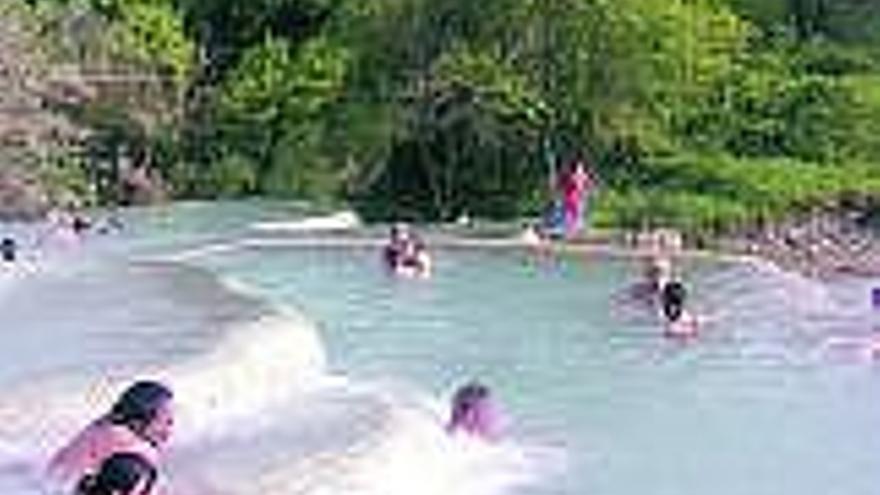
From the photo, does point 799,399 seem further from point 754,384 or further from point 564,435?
point 564,435

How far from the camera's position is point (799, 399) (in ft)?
82.2

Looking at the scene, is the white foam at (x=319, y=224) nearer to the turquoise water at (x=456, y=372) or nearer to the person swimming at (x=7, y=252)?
the turquoise water at (x=456, y=372)

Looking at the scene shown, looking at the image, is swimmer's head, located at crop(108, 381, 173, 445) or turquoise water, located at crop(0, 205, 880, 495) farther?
turquoise water, located at crop(0, 205, 880, 495)

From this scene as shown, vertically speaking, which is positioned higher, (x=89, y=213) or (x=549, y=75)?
(x=549, y=75)

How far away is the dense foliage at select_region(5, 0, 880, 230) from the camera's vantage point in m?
45.5

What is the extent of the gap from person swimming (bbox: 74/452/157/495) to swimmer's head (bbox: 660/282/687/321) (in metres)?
16.6

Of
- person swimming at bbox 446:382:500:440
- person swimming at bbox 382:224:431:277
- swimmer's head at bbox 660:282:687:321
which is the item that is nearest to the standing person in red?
person swimming at bbox 382:224:431:277

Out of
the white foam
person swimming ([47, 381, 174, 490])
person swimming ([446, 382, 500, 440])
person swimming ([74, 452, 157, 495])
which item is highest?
person swimming ([74, 452, 157, 495])

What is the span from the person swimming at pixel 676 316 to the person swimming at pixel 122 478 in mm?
16618

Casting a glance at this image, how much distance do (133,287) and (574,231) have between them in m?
11.9

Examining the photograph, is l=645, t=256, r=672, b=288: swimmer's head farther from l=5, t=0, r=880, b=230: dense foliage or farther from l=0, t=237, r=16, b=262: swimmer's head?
l=0, t=237, r=16, b=262: swimmer's head

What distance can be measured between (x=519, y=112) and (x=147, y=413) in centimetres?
3086

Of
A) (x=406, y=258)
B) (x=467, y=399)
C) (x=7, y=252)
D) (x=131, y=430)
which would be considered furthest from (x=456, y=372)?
(x=7, y=252)

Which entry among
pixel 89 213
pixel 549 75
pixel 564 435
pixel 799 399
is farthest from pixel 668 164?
pixel 564 435
